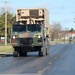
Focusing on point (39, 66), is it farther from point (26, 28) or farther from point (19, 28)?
point (26, 28)

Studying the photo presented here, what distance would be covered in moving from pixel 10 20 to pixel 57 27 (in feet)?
294

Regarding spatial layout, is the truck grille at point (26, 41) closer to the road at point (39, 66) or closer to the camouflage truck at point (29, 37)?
the camouflage truck at point (29, 37)

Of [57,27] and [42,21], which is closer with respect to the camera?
[42,21]

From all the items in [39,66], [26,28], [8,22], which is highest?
[8,22]

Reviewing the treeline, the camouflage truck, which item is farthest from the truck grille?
the treeline

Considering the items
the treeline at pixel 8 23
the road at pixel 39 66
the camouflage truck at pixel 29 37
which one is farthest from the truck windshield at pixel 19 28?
the treeline at pixel 8 23

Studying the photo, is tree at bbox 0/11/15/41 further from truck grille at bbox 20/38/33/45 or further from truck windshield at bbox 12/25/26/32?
truck grille at bbox 20/38/33/45

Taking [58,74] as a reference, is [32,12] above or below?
above

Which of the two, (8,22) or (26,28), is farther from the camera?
(8,22)

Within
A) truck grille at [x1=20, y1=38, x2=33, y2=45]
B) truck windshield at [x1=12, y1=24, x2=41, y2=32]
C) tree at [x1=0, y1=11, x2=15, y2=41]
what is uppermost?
tree at [x1=0, y1=11, x2=15, y2=41]

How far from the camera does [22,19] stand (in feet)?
118

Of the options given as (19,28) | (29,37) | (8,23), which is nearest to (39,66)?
(29,37)

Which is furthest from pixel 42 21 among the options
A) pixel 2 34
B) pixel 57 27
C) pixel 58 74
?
pixel 57 27

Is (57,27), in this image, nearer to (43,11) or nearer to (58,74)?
(43,11)
